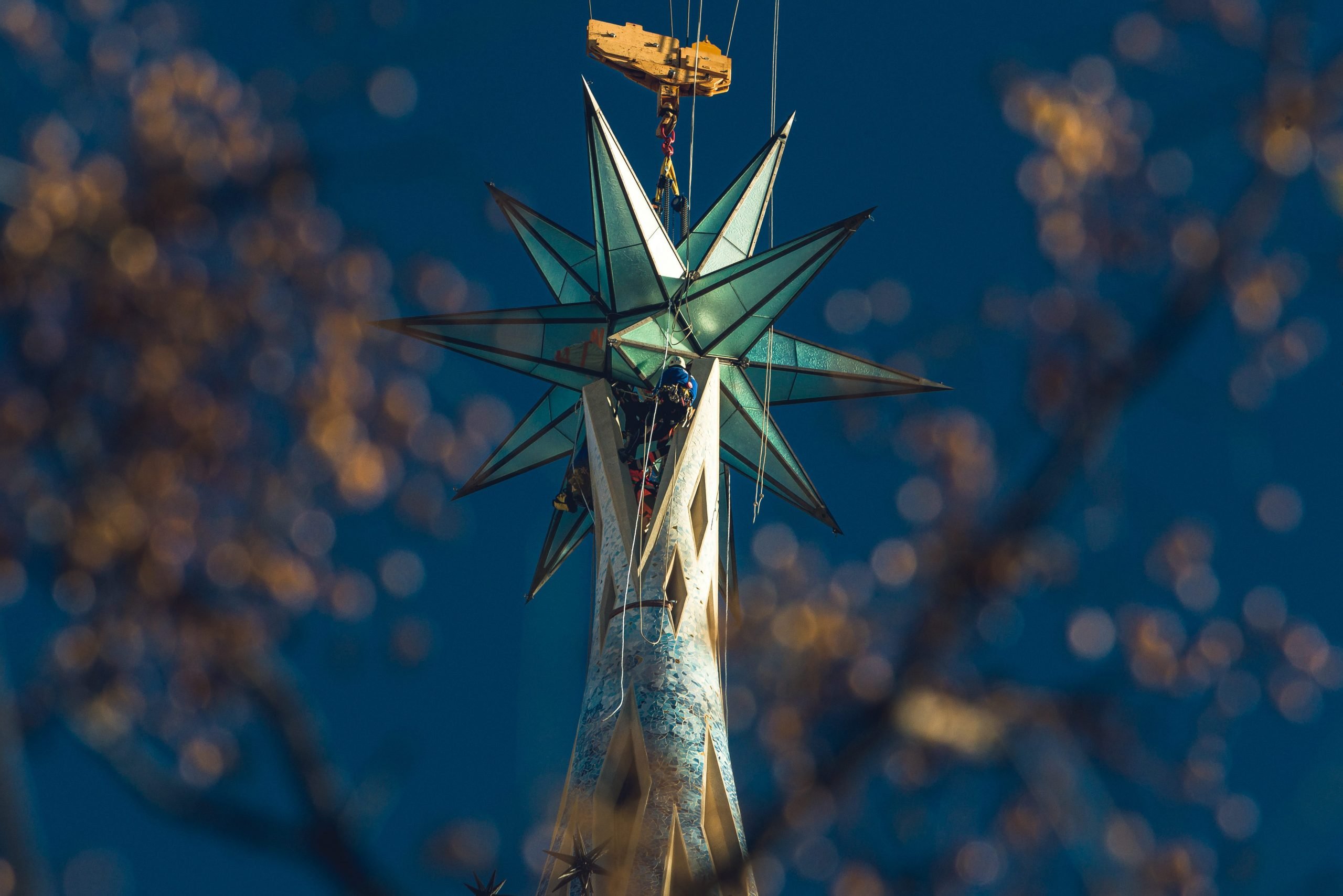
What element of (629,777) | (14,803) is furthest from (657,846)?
(14,803)

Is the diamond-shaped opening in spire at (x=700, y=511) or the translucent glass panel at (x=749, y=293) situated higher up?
the translucent glass panel at (x=749, y=293)

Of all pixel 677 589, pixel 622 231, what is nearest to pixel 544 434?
pixel 622 231

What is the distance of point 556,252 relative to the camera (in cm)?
2895

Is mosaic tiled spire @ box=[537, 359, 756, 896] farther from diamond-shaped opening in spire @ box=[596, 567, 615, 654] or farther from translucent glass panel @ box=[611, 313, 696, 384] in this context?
translucent glass panel @ box=[611, 313, 696, 384]

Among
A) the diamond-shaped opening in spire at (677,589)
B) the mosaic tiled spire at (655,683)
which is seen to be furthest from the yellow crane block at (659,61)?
the diamond-shaped opening in spire at (677,589)

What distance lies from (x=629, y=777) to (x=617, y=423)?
22.9ft

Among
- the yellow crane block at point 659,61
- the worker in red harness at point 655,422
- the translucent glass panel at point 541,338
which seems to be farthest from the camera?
the yellow crane block at point 659,61

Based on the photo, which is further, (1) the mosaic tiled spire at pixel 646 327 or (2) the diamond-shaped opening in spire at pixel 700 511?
(1) the mosaic tiled spire at pixel 646 327

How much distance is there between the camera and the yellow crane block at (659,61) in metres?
33.3

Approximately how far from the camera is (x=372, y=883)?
26.7ft

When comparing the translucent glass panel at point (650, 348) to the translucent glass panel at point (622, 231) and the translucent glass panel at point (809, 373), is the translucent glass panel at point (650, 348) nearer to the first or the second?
the translucent glass panel at point (622, 231)

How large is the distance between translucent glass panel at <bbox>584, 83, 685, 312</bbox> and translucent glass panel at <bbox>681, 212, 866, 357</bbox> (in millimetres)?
817

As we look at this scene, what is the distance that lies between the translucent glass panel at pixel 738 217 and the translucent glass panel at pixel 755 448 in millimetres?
2560

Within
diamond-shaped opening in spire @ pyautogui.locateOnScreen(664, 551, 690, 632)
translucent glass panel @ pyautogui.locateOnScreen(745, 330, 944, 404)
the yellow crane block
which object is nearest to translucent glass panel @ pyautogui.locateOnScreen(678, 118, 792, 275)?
translucent glass panel @ pyautogui.locateOnScreen(745, 330, 944, 404)
